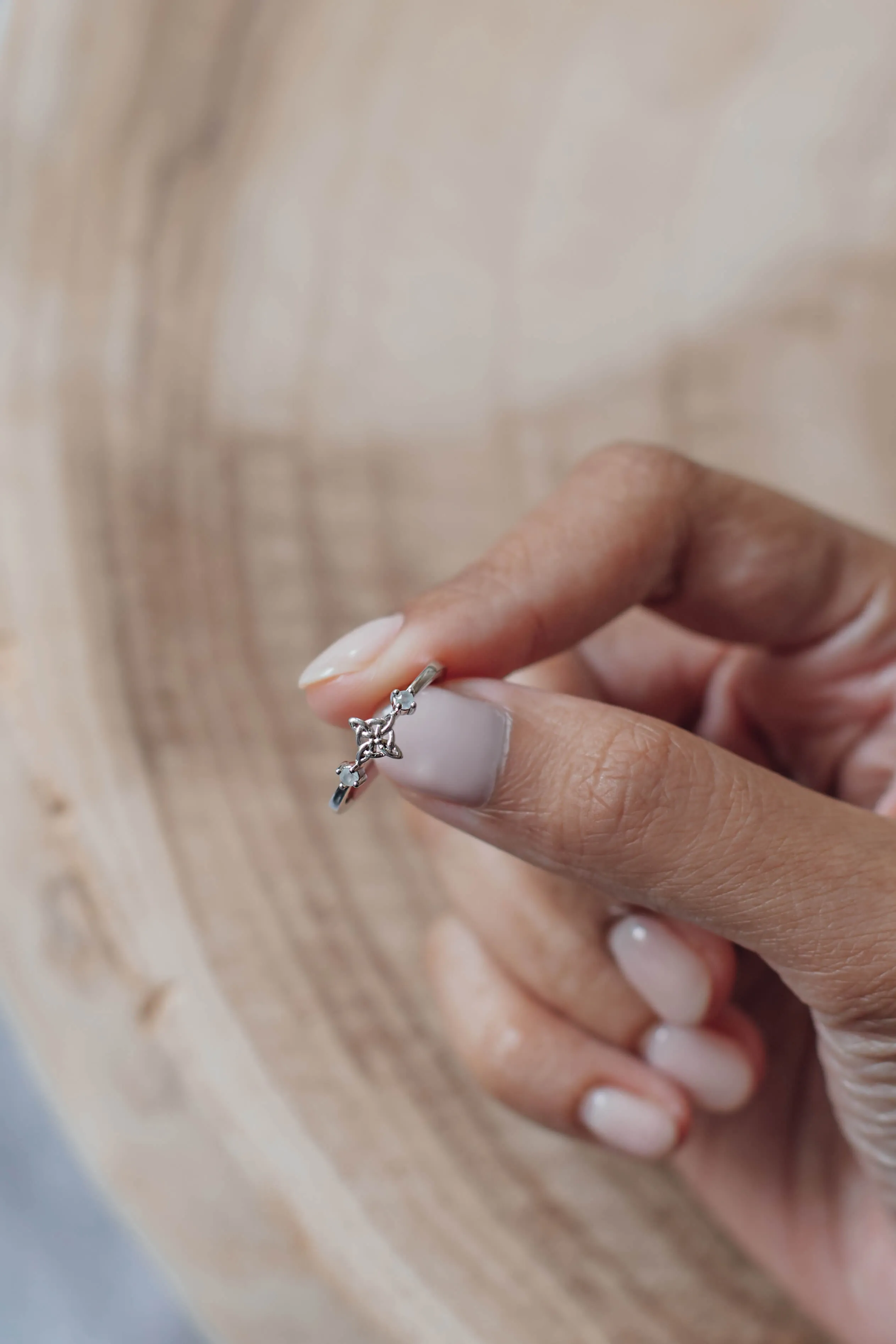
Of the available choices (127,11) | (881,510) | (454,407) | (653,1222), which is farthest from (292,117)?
(653,1222)

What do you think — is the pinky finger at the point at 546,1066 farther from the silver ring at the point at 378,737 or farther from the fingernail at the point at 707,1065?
the silver ring at the point at 378,737

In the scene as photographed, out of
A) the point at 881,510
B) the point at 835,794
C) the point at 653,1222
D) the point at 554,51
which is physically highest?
the point at 554,51

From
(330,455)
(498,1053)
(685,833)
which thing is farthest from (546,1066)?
(330,455)

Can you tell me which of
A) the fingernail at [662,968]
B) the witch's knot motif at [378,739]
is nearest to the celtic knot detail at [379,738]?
the witch's knot motif at [378,739]

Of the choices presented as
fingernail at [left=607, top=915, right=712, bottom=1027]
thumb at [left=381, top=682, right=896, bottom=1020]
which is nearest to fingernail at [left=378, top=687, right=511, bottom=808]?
thumb at [left=381, top=682, right=896, bottom=1020]

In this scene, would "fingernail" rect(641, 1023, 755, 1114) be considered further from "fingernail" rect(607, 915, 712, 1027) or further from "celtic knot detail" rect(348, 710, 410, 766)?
"celtic knot detail" rect(348, 710, 410, 766)

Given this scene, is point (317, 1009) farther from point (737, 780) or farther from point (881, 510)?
point (881, 510)

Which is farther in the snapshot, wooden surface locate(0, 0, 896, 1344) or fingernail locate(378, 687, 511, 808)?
wooden surface locate(0, 0, 896, 1344)
